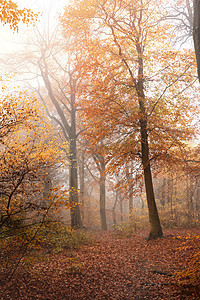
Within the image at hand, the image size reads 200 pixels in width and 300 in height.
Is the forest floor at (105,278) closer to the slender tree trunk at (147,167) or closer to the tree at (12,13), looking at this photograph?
the slender tree trunk at (147,167)

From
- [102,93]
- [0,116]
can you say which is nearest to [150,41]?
[102,93]

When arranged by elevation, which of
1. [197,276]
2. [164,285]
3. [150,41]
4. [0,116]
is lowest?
[164,285]

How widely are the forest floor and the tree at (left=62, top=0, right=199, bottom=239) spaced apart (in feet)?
8.75

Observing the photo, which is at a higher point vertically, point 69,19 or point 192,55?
point 69,19

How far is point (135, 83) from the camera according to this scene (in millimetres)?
9352

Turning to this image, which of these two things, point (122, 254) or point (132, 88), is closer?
point (122, 254)

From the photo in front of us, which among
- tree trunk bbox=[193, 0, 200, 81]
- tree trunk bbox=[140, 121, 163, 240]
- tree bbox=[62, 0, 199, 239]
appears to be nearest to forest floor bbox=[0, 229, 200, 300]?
tree trunk bbox=[140, 121, 163, 240]

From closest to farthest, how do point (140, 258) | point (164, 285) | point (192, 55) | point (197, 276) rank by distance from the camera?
1. point (197, 276)
2. point (164, 285)
3. point (140, 258)
4. point (192, 55)

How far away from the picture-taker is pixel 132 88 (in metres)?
9.52

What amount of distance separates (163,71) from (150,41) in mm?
1426

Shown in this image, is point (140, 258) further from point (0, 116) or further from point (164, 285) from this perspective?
point (0, 116)

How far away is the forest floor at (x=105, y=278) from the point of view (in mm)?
4777

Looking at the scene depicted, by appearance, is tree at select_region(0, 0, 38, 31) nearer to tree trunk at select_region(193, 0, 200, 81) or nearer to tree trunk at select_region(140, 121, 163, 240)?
tree trunk at select_region(193, 0, 200, 81)

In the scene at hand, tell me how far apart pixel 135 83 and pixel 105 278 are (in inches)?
285
